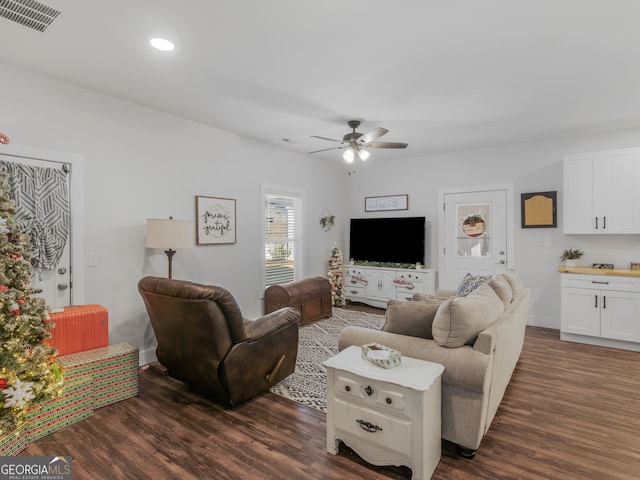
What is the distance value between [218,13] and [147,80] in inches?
50.8

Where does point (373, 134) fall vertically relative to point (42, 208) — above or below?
above

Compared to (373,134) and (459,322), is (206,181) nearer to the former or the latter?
(373,134)

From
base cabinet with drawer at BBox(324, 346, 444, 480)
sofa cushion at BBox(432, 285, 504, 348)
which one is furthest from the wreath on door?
base cabinet with drawer at BBox(324, 346, 444, 480)

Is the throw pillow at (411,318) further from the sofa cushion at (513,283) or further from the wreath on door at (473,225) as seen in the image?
the wreath on door at (473,225)

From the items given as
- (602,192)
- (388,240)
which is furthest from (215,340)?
(602,192)

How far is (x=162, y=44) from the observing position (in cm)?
249

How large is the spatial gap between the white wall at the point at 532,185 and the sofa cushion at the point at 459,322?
3.49 meters

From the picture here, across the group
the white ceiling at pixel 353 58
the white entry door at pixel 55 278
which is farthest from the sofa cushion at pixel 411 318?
the white entry door at pixel 55 278

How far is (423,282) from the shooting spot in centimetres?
573

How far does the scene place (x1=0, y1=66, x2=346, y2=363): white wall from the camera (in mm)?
3059

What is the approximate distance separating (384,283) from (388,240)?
0.78 m

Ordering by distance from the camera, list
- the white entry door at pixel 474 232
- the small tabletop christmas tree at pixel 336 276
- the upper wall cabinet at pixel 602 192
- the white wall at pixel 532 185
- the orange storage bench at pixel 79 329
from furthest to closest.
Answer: the small tabletop christmas tree at pixel 336 276
the white entry door at pixel 474 232
the white wall at pixel 532 185
the upper wall cabinet at pixel 602 192
the orange storage bench at pixel 79 329

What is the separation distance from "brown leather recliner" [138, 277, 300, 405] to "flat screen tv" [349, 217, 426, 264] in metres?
3.46

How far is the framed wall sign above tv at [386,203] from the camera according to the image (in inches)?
250
